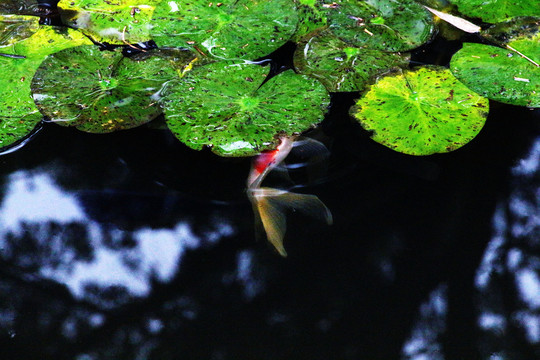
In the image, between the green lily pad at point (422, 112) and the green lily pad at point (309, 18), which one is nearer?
the green lily pad at point (422, 112)

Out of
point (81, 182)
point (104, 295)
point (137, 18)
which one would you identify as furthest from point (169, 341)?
point (137, 18)

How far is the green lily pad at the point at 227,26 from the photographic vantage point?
1869mm

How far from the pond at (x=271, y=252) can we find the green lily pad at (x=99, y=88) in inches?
3.8

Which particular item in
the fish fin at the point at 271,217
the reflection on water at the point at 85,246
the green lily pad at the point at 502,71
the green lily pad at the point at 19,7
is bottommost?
the reflection on water at the point at 85,246

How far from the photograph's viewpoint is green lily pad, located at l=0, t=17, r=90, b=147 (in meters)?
1.67

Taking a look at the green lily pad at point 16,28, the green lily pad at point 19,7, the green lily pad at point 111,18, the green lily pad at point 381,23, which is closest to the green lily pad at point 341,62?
the green lily pad at point 381,23

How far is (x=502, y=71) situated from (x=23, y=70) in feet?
5.89

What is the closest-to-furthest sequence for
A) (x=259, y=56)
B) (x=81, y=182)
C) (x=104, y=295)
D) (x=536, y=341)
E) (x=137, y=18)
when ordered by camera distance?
(x=536, y=341) → (x=104, y=295) → (x=81, y=182) → (x=259, y=56) → (x=137, y=18)

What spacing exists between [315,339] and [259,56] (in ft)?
3.50

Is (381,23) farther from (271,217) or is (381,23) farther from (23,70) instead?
(23,70)

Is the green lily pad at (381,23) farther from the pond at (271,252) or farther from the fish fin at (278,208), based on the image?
the fish fin at (278,208)

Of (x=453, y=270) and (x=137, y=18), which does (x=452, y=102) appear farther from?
(x=137, y=18)

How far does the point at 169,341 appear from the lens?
1338 mm

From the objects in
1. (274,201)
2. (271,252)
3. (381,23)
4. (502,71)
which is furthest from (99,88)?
(502,71)
